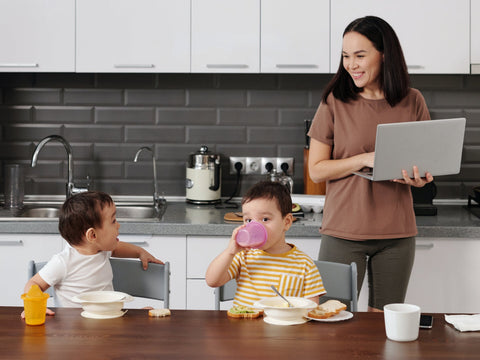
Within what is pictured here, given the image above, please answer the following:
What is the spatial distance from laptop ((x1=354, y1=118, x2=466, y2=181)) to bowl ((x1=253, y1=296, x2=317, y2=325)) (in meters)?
0.71

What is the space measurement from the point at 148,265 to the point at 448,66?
1.78 m

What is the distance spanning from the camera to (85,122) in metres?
3.85

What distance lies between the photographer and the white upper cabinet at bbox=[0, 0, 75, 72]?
11.3ft

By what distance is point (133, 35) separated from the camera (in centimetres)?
346

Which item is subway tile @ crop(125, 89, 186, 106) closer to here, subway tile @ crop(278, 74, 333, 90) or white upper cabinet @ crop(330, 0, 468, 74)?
subway tile @ crop(278, 74, 333, 90)

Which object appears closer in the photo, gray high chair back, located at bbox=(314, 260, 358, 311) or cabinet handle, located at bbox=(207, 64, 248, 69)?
gray high chair back, located at bbox=(314, 260, 358, 311)

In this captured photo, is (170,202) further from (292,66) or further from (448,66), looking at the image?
(448,66)

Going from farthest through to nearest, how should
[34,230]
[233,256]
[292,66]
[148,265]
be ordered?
1. [292,66]
2. [34,230]
3. [148,265]
4. [233,256]

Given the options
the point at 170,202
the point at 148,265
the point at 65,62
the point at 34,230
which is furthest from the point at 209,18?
the point at 148,265

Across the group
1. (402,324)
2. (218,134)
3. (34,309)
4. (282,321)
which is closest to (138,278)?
(34,309)

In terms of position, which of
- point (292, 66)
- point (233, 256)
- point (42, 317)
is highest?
point (292, 66)

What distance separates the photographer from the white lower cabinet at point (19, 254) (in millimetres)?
3223

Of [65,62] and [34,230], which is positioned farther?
[65,62]

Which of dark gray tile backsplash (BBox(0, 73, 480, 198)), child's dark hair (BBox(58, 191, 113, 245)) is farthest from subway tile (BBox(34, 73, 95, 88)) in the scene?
child's dark hair (BBox(58, 191, 113, 245))
